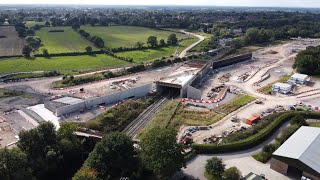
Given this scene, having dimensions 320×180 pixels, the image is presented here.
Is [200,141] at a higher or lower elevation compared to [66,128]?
lower

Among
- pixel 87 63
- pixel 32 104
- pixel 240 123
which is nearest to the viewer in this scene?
pixel 240 123

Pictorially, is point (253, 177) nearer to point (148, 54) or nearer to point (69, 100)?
point (69, 100)

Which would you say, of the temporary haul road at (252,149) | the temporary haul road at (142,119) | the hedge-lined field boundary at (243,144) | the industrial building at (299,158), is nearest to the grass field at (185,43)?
the temporary haul road at (252,149)

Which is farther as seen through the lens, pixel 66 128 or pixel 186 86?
pixel 186 86

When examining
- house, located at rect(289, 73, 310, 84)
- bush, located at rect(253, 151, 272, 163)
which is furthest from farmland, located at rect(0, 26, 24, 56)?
bush, located at rect(253, 151, 272, 163)

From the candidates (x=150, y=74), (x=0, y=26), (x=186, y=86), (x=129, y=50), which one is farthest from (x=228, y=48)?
(x=0, y=26)

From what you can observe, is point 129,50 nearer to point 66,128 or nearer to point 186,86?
point 186,86

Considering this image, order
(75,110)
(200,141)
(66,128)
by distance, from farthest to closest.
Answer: (75,110) < (200,141) < (66,128)
